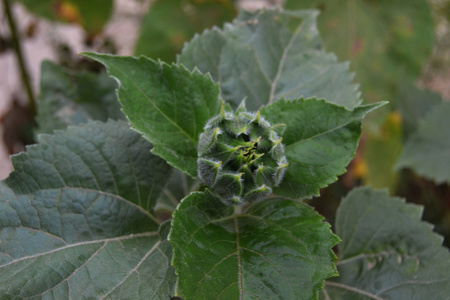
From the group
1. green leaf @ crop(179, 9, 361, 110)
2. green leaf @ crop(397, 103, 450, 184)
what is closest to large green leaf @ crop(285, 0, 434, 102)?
green leaf @ crop(397, 103, 450, 184)

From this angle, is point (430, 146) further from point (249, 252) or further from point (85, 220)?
point (85, 220)

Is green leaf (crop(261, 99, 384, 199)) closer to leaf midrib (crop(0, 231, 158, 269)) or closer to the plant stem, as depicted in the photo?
leaf midrib (crop(0, 231, 158, 269))

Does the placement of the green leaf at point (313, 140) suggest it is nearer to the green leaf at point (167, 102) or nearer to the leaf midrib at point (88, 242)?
the green leaf at point (167, 102)

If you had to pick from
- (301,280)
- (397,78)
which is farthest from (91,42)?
(301,280)

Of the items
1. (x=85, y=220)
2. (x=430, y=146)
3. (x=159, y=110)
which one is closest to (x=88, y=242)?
(x=85, y=220)

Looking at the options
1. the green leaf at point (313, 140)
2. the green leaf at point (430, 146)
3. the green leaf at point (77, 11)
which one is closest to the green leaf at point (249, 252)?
the green leaf at point (313, 140)

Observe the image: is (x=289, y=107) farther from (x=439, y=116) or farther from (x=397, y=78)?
(x=397, y=78)
